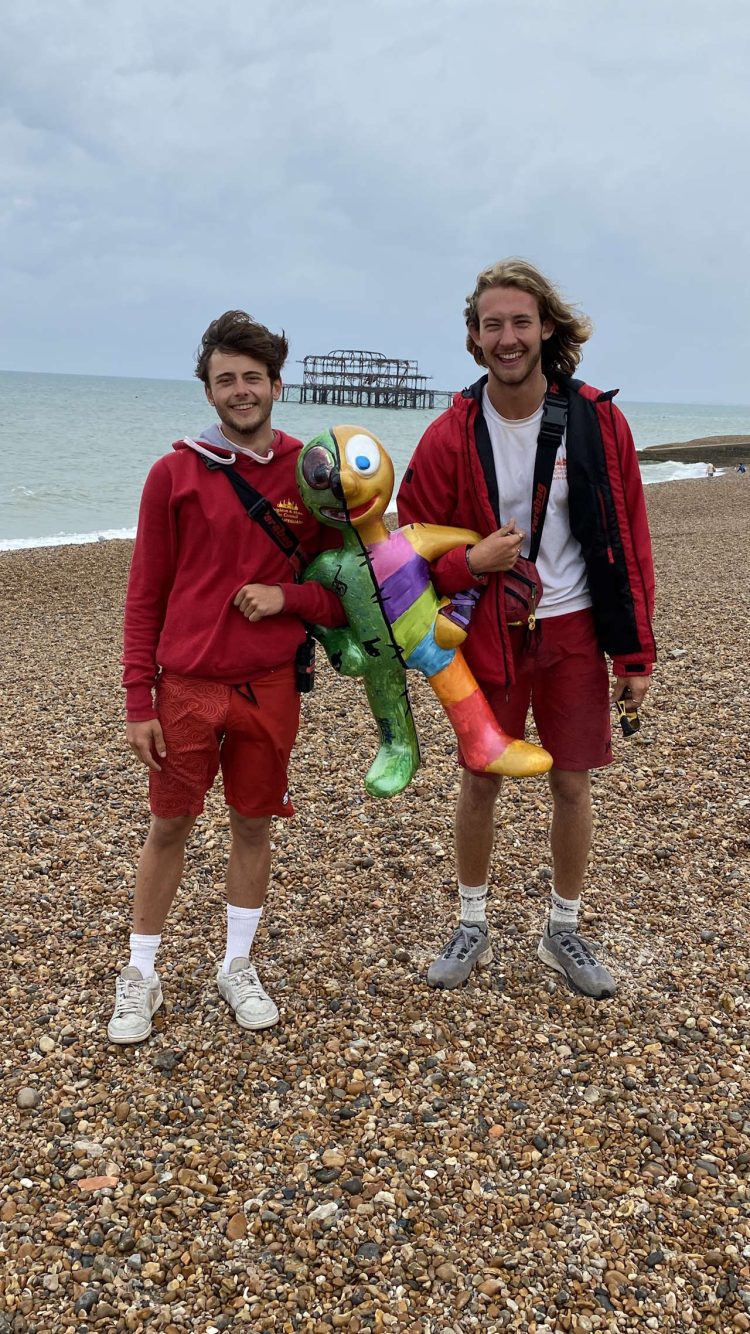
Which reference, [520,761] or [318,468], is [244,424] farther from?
[520,761]

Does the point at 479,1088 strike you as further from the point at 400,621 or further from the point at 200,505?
the point at 200,505

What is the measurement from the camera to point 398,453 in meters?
38.5

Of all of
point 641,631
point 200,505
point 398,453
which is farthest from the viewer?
point 398,453

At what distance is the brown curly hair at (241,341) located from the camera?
2.93 meters

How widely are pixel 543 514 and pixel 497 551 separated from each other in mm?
301

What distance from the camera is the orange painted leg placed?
3.11 m

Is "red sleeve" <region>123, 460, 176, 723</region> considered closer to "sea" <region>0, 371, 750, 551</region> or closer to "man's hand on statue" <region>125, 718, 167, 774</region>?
"man's hand on statue" <region>125, 718, 167, 774</region>

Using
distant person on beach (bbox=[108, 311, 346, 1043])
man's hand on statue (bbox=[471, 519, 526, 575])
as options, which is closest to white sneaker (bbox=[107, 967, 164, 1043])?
distant person on beach (bbox=[108, 311, 346, 1043])

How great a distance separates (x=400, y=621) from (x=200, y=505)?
0.76 metres

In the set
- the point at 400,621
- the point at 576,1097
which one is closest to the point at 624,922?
the point at 576,1097

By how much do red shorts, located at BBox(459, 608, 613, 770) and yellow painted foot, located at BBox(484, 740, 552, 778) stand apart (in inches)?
10.2

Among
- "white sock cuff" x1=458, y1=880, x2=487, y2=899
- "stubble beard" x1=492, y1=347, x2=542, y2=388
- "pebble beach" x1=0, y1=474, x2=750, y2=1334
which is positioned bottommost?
"pebble beach" x1=0, y1=474, x2=750, y2=1334

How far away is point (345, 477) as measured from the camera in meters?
2.85

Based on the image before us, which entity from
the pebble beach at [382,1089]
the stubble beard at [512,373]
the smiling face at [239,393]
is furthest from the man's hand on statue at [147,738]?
the stubble beard at [512,373]
